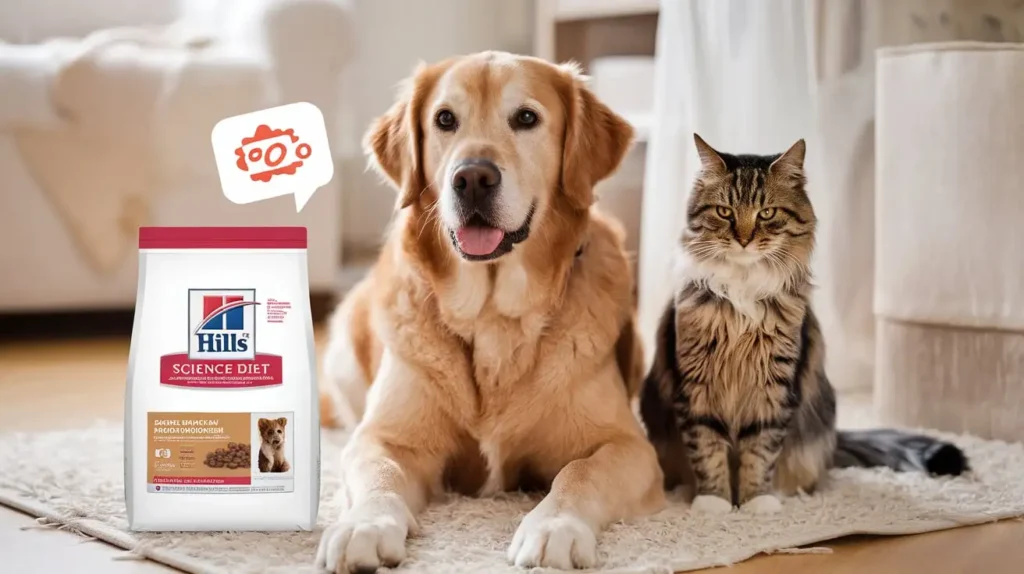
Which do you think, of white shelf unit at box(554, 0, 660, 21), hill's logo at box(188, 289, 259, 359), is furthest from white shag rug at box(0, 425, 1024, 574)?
white shelf unit at box(554, 0, 660, 21)

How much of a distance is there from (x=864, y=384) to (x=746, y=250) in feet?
4.08

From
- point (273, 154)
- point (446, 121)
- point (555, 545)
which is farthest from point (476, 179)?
point (555, 545)

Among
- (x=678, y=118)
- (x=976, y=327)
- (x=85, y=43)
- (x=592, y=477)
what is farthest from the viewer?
(x=85, y=43)

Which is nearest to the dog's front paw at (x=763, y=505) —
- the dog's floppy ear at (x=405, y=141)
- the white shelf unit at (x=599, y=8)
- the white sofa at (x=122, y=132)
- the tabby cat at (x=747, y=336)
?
the tabby cat at (x=747, y=336)

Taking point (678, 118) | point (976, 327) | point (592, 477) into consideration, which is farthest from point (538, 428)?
point (678, 118)

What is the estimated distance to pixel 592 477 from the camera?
1.56m

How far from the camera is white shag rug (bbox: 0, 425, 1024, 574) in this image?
1399mm

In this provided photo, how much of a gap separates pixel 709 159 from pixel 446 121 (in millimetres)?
415

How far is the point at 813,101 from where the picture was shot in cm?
253

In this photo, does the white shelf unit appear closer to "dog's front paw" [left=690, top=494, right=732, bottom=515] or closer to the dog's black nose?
the dog's black nose

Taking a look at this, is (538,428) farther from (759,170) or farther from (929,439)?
(929,439)

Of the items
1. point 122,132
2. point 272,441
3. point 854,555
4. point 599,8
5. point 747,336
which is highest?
point 599,8

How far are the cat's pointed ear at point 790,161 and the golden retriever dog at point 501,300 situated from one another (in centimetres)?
30

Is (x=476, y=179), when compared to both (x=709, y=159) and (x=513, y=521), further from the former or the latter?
(x=513, y=521)
